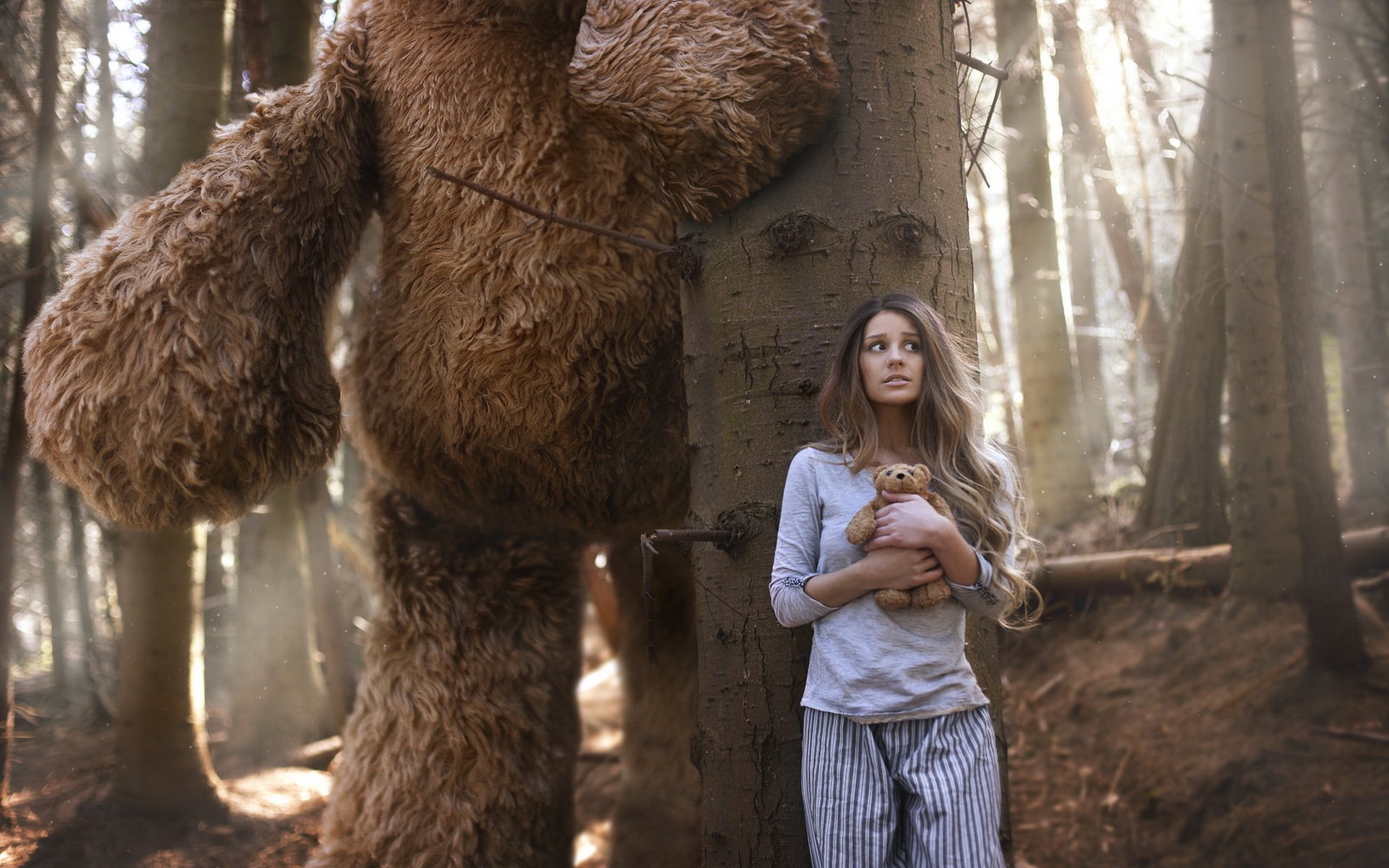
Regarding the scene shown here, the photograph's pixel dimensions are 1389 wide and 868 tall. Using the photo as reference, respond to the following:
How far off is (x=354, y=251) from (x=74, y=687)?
4794mm

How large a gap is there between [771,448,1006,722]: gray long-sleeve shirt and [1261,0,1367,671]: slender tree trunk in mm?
2033

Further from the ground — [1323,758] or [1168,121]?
[1168,121]

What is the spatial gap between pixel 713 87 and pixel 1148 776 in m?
2.76

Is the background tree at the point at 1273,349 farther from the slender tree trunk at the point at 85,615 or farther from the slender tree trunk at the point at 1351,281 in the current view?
the slender tree trunk at the point at 85,615

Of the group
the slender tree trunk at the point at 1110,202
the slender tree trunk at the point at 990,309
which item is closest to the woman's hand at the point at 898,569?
the slender tree trunk at the point at 1110,202

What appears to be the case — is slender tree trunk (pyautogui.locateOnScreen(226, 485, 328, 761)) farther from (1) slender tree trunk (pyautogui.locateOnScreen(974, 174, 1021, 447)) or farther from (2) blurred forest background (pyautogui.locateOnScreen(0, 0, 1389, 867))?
(1) slender tree trunk (pyautogui.locateOnScreen(974, 174, 1021, 447))

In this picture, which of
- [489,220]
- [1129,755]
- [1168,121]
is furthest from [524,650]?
[1168,121]

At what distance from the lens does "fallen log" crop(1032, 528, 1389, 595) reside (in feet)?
11.6

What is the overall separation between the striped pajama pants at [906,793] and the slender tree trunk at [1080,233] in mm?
4015

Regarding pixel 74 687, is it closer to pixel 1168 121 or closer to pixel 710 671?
pixel 710 671

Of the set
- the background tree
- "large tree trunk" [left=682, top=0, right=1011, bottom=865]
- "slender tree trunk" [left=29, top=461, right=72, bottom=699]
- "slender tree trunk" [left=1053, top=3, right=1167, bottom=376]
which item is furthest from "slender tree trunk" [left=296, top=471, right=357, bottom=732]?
"slender tree trunk" [left=1053, top=3, right=1167, bottom=376]

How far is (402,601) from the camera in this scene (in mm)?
2539

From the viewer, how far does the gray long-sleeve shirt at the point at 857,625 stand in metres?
1.53

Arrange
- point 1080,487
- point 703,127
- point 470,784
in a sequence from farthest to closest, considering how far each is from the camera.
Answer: point 1080,487
point 470,784
point 703,127
